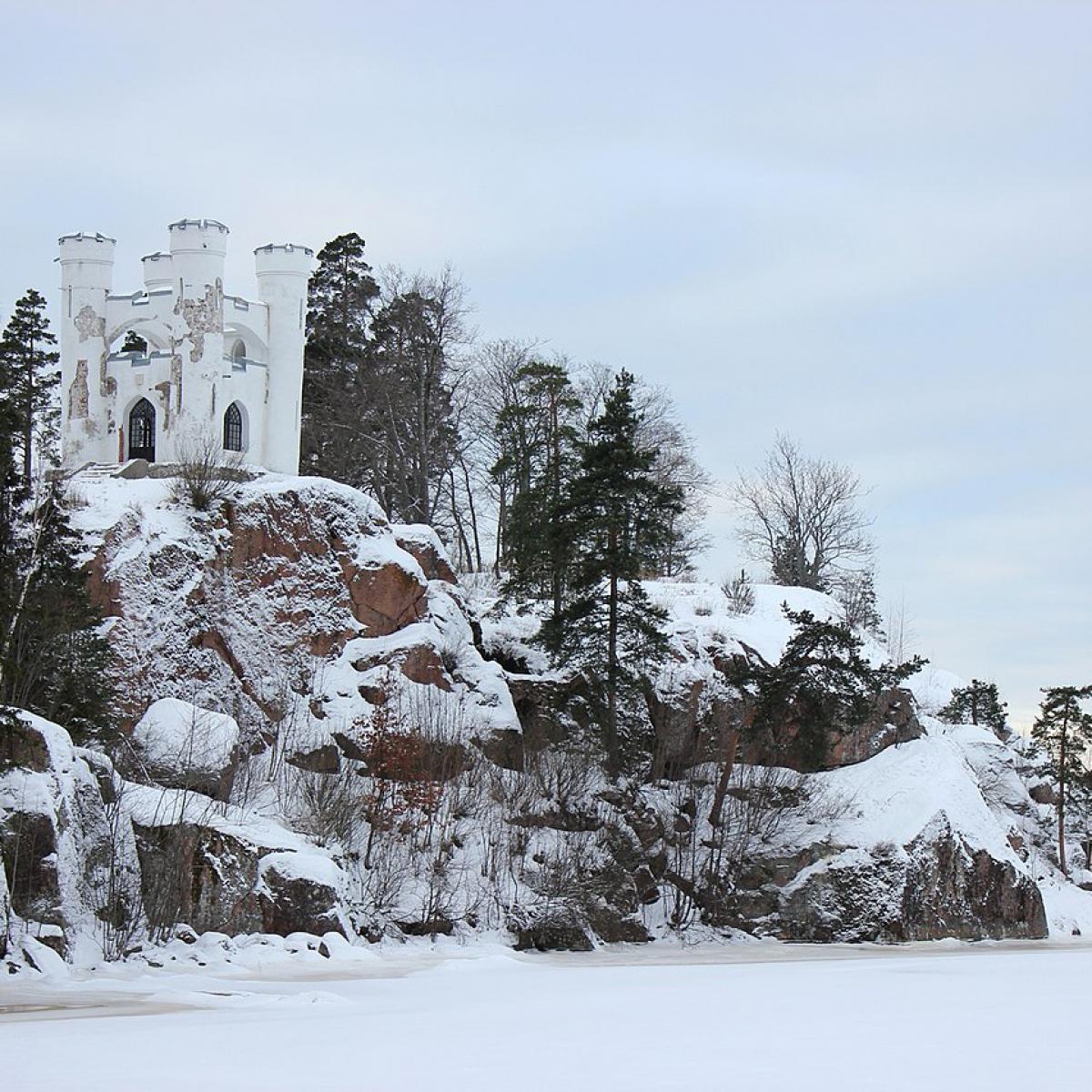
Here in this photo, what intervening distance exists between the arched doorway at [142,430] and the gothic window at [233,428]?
6.33ft

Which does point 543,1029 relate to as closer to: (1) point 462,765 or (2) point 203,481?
(1) point 462,765

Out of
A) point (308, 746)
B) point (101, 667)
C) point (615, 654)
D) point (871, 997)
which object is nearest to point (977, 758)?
point (615, 654)

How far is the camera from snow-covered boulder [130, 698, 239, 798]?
28781mm

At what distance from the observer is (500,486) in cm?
5706

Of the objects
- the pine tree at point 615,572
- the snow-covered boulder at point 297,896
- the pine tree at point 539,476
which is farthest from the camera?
the pine tree at point 539,476

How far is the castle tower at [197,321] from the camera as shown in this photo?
140ft

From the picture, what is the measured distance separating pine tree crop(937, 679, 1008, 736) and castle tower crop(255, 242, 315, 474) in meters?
26.2

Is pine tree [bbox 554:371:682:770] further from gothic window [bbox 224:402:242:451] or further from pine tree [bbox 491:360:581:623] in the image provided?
gothic window [bbox 224:402:242:451]

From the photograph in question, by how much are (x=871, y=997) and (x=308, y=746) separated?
63.8ft

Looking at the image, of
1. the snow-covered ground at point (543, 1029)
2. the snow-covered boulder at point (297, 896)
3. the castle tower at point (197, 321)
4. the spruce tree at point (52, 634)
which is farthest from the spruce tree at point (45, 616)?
the castle tower at point (197, 321)

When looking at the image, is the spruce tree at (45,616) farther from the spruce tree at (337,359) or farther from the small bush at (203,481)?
the spruce tree at (337,359)

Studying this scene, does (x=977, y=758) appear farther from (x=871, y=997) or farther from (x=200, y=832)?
(x=871, y=997)

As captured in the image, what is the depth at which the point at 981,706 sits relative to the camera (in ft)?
192

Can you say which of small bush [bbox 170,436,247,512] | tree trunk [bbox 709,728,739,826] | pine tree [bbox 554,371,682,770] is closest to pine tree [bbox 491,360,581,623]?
pine tree [bbox 554,371,682,770]
